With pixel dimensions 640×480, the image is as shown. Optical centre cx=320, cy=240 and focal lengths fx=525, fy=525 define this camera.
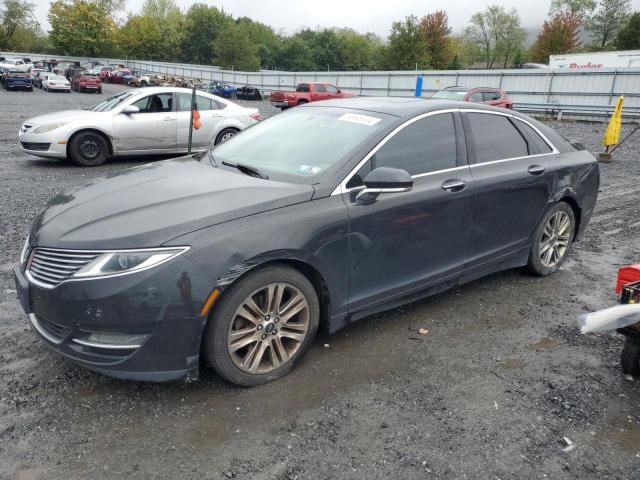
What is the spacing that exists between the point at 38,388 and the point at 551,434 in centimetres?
283

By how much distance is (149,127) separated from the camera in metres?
10.1

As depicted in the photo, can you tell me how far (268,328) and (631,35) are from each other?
234ft

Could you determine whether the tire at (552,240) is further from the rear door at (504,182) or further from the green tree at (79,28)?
the green tree at (79,28)

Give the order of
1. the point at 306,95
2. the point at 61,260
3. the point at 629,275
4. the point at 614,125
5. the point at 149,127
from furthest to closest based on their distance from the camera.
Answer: the point at 306,95 → the point at 614,125 → the point at 149,127 → the point at 629,275 → the point at 61,260

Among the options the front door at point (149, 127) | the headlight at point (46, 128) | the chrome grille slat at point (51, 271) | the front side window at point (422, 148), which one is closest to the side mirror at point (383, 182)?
the front side window at point (422, 148)

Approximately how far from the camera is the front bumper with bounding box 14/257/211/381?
259cm

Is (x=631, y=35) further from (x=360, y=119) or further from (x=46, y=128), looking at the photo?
(x=360, y=119)

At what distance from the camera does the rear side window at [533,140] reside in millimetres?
4582

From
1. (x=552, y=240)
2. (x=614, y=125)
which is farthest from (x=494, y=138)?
(x=614, y=125)

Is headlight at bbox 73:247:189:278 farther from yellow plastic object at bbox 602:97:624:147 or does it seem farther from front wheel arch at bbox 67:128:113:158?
yellow plastic object at bbox 602:97:624:147

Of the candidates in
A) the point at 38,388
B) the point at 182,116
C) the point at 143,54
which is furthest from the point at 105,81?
the point at 38,388

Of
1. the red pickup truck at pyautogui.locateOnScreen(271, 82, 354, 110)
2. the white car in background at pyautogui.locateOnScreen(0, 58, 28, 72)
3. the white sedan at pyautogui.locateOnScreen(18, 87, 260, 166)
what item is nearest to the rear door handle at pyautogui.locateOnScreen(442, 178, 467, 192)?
the white sedan at pyautogui.locateOnScreen(18, 87, 260, 166)

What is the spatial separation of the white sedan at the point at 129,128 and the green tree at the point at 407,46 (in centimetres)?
5399

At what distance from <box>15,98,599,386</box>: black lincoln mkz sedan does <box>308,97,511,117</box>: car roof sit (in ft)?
0.07
